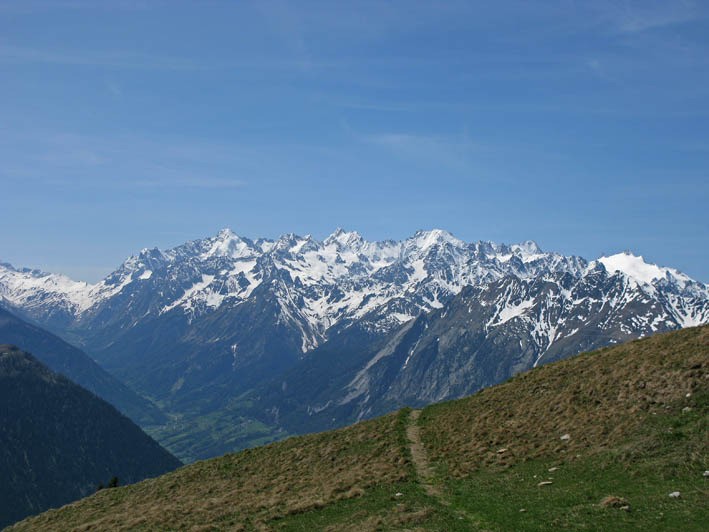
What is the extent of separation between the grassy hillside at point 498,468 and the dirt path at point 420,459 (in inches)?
8.1

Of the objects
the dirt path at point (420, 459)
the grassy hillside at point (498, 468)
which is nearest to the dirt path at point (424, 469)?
the dirt path at point (420, 459)

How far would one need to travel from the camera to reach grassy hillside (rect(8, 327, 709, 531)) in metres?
38.6

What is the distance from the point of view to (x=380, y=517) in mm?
41688

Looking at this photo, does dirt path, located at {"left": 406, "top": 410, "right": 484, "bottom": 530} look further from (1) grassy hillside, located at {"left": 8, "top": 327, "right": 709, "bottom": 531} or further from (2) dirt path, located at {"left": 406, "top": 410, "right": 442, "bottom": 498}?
(1) grassy hillside, located at {"left": 8, "top": 327, "right": 709, "bottom": 531}

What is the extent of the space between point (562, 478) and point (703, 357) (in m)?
19.9

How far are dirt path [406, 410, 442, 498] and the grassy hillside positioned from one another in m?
0.20

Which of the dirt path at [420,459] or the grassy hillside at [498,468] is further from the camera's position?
the dirt path at [420,459]

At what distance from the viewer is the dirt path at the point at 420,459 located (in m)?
46.8

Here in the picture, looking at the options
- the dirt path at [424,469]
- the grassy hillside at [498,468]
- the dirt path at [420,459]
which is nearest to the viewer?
the grassy hillside at [498,468]

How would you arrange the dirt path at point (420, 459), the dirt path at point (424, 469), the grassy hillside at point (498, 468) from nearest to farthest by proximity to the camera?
1. the grassy hillside at point (498, 468)
2. the dirt path at point (424, 469)
3. the dirt path at point (420, 459)

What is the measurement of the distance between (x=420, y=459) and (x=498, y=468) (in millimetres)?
9009

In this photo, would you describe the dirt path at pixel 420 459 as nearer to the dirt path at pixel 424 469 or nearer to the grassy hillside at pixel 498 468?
the dirt path at pixel 424 469

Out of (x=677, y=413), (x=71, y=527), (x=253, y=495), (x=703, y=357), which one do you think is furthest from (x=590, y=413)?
(x=71, y=527)

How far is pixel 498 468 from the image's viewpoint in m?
49.4
